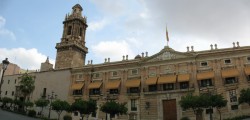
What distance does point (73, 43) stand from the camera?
5584cm

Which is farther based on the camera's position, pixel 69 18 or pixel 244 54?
pixel 69 18

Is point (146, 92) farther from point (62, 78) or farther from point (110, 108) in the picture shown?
point (62, 78)

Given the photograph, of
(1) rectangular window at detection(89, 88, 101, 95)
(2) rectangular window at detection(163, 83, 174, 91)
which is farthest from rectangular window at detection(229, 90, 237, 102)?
(1) rectangular window at detection(89, 88, 101, 95)

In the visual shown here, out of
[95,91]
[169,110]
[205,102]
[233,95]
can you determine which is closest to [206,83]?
[233,95]

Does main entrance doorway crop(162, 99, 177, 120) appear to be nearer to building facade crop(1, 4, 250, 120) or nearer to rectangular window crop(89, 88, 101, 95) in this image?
building facade crop(1, 4, 250, 120)

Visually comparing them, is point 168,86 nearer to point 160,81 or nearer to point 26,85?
point 160,81

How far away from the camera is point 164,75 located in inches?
1587

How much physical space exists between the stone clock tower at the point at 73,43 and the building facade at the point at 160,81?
17.5 feet

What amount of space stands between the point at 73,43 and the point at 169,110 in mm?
27398

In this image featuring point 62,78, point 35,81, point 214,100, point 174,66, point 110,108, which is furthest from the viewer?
point 35,81

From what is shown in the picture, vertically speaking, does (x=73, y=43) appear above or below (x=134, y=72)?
above

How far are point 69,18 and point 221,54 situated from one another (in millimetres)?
36520

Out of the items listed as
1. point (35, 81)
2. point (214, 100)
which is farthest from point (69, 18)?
point (214, 100)

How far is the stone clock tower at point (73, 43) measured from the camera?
183ft
